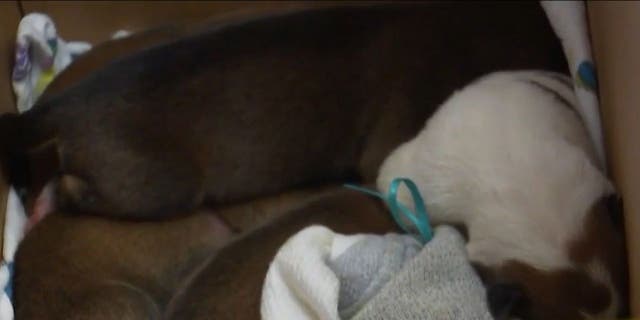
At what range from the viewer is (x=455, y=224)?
1.52m

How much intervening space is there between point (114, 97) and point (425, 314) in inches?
28.8

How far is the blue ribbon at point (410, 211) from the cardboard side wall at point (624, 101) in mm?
317

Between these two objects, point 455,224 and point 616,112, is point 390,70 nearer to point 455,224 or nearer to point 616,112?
point 455,224

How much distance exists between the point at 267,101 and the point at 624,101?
694 millimetres

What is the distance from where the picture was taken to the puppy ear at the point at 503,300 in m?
1.19

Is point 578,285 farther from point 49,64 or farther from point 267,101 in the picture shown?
point 49,64

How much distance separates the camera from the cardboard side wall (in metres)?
1.17

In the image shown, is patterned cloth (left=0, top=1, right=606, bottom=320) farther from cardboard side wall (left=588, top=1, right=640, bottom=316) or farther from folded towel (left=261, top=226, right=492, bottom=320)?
folded towel (left=261, top=226, right=492, bottom=320)

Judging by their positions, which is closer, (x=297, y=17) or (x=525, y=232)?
(x=525, y=232)

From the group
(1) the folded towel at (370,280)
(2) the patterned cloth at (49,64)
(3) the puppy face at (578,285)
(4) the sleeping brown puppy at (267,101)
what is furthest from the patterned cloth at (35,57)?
(3) the puppy face at (578,285)

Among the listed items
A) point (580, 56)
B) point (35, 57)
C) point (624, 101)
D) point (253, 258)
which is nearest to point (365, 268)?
point (253, 258)

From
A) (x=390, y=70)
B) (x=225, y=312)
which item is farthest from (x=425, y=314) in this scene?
(x=390, y=70)

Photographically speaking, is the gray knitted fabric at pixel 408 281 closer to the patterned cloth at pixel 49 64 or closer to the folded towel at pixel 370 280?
the folded towel at pixel 370 280

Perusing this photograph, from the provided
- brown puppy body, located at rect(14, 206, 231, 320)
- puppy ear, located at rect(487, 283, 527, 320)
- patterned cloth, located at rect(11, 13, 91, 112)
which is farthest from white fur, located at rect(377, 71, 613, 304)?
patterned cloth, located at rect(11, 13, 91, 112)
